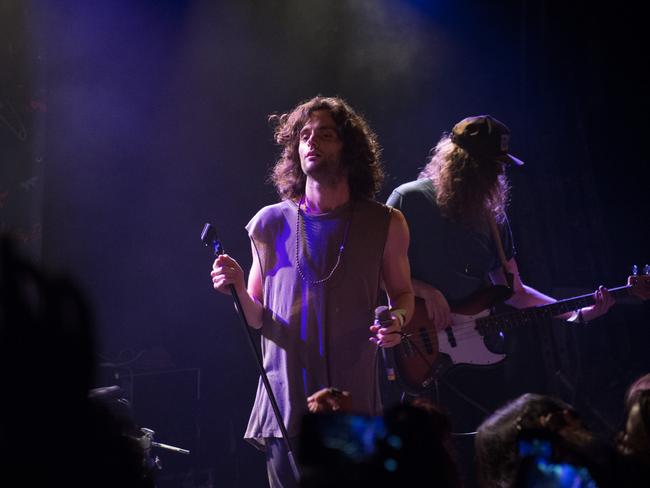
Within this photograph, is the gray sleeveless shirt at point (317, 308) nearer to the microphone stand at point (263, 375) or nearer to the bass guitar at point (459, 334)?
the microphone stand at point (263, 375)

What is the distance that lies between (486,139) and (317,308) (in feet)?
6.03

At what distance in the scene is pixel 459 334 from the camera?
12.3 ft

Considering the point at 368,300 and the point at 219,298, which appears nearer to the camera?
the point at 368,300

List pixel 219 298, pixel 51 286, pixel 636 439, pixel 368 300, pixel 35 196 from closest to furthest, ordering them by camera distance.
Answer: pixel 51 286
pixel 636 439
pixel 368 300
pixel 35 196
pixel 219 298

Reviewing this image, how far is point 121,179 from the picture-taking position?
4711 mm

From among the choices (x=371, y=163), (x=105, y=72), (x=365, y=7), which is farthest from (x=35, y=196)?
(x=365, y=7)

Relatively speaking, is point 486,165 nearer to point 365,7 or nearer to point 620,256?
point 620,256

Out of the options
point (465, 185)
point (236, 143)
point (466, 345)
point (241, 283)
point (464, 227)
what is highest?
point (236, 143)

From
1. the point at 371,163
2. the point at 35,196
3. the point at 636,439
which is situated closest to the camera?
the point at 636,439

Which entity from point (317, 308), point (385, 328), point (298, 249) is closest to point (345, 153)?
point (298, 249)

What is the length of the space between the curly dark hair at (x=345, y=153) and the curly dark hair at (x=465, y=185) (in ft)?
2.43

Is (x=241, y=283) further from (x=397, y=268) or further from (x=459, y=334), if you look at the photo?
(x=459, y=334)

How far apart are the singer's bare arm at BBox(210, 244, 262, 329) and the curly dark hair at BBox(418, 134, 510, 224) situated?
1.30 meters

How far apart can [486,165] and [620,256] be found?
150 centimetres
